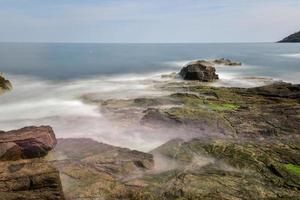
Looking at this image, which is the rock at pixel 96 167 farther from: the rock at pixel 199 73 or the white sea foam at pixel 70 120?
the rock at pixel 199 73

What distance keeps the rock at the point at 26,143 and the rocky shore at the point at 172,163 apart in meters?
0.04

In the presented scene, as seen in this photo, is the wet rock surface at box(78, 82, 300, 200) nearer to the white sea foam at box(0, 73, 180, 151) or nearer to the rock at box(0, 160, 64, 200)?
the white sea foam at box(0, 73, 180, 151)

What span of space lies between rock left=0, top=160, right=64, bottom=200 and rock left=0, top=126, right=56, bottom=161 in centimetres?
226

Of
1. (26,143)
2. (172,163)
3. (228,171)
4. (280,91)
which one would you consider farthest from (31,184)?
(280,91)

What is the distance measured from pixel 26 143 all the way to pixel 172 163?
7.25 meters

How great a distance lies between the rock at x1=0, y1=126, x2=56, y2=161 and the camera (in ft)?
60.7

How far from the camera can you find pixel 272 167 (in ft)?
63.3

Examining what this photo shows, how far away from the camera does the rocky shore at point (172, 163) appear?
15.7 meters

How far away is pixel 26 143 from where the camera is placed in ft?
63.3

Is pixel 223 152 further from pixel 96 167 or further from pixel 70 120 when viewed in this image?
pixel 70 120

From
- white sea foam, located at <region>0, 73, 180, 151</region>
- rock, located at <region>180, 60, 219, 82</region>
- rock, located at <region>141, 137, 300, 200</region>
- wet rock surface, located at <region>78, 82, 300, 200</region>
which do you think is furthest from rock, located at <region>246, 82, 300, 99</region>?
rock, located at <region>180, 60, 219, 82</region>

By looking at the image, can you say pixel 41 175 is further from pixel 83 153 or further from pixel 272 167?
pixel 272 167

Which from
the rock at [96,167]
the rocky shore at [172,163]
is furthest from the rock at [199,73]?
the rock at [96,167]

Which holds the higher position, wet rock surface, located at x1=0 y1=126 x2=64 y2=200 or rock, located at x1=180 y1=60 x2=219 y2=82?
wet rock surface, located at x1=0 y1=126 x2=64 y2=200
